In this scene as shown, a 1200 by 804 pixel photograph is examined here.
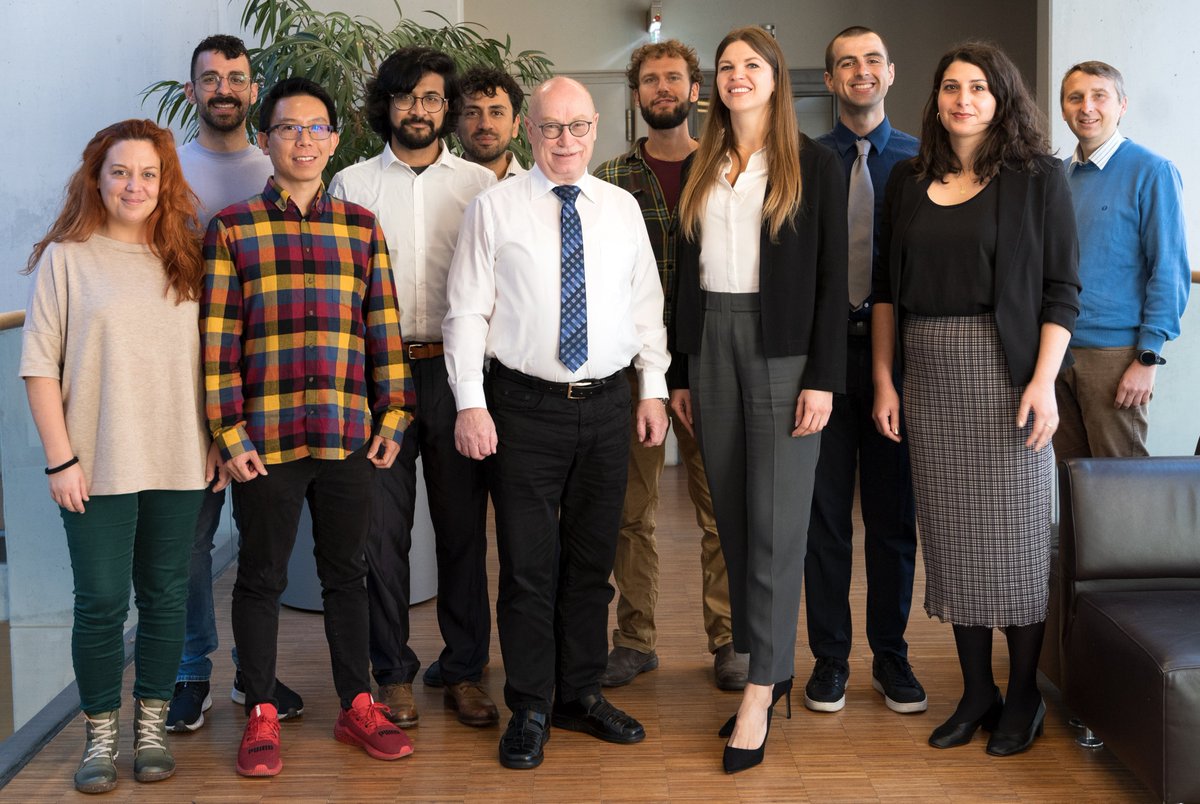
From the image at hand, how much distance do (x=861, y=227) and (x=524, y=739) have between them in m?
1.57

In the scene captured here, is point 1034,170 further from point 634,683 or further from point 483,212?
point 634,683

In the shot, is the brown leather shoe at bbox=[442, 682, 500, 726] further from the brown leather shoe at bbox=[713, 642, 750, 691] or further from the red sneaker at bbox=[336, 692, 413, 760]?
the brown leather shoe at bbox=[713, 642, 750, 691]

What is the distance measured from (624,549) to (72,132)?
2528 mm

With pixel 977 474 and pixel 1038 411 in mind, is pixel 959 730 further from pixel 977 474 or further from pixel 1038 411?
pixel 1038 411

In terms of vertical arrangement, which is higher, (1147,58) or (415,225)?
(1147,58)

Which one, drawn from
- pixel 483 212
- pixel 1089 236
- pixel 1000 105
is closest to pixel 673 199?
pixel 483 212

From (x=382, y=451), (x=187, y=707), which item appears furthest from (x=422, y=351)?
(x=187, y=707)

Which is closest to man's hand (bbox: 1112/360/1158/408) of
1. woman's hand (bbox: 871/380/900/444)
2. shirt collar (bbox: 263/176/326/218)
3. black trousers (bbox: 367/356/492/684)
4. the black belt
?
woman's hand (bbox: 871/380/900/444)

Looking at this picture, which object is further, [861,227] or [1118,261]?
[1118,261]

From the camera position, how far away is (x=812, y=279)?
279 centimetres

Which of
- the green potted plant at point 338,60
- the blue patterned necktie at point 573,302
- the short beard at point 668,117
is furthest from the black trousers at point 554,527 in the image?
the green potted plant at point 338,60

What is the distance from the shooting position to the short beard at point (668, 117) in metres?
3.29

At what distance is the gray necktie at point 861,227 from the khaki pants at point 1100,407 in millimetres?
788

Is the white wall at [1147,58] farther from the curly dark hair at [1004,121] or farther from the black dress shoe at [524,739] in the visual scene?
the black dress shoe at [524,739]
